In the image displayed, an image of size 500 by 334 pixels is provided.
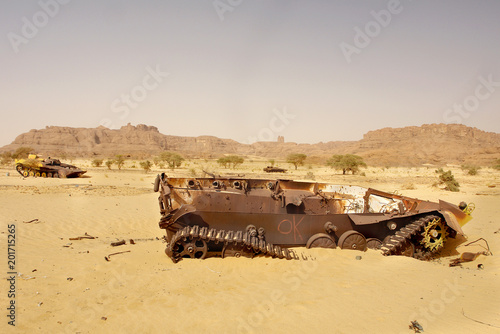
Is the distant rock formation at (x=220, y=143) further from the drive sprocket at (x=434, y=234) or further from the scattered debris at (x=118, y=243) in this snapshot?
the scattered debris at (x=118, y=243)

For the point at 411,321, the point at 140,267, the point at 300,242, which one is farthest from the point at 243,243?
the point at 411,321

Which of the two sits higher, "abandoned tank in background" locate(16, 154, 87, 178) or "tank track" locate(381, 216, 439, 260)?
"abandoned tank in background" locate(16, 154, 87, 178)

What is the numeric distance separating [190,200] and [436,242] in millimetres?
6941

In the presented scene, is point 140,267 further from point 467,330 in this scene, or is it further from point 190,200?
point 467,330

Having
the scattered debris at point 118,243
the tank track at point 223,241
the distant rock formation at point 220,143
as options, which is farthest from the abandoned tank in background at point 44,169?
the distant rock formation at point 220,143

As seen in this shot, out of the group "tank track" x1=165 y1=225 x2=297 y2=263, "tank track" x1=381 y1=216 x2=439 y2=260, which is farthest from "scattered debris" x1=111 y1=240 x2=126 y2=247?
"tank track" x1=381 y1=216 x2=439 y2=260

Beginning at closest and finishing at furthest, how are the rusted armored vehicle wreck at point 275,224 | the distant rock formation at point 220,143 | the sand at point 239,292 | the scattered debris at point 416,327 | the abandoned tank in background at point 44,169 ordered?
the scattered debris at point 416,327 < the sand at point 239,292 < the rusted armored vehicle wreck at point 275,224 < the abandoned tank in background at point 44,169 < the distant rock formation at point 220,143

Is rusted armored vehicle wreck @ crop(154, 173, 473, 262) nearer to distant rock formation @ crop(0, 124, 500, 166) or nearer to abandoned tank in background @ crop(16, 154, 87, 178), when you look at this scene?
abandoned tank in background @ crop(16, 154, 87, 178)

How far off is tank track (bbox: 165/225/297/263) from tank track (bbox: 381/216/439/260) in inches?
104

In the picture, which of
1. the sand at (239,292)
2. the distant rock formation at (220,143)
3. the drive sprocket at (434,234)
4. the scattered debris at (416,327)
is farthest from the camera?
the distant rock formation at (220,143)

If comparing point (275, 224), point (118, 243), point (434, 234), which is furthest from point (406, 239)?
point (118, 243)

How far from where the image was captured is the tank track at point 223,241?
7172 mm

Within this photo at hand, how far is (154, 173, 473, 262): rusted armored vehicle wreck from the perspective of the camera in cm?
739

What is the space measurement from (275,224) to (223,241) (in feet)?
5.36
